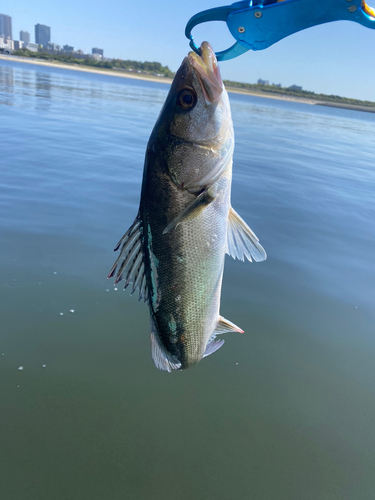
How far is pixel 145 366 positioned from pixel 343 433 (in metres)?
1.78

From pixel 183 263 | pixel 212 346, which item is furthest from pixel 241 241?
pixel 212 346

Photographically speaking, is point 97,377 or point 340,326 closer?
point 97,377

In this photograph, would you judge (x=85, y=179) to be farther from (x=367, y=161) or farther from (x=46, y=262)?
(x=367, y=161)

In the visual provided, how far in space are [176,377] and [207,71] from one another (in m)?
2.63

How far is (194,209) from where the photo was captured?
167 cm

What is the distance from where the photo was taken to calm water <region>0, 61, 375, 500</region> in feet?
8.68

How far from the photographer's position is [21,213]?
575 centimetres

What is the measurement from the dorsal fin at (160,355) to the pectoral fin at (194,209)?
56 cm

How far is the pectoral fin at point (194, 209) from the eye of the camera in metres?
1.67

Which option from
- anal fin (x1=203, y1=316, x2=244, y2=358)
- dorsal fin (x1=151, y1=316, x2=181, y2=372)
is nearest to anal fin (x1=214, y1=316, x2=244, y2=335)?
anal fin (x1=203, y1=316, x2=244, y2=358)

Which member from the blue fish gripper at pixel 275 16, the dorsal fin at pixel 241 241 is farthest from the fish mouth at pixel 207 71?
the dorsal fin at pixel 241 241

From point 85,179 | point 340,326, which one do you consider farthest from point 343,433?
point 85,179

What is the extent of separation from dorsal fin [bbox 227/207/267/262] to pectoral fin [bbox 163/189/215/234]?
0.29 m

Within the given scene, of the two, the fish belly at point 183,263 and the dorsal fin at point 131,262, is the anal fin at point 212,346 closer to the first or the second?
the fish belly at point 183,263
